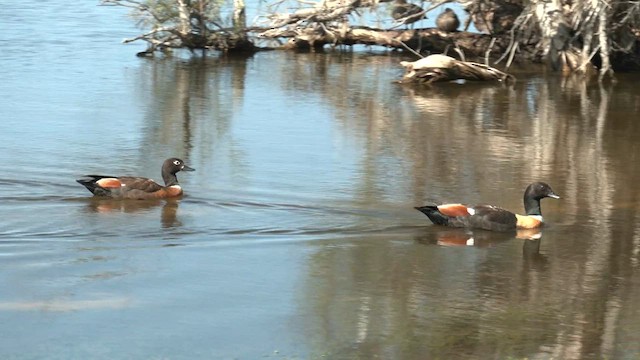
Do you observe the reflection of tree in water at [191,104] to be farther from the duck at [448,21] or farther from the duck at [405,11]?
the duck at [448,21]

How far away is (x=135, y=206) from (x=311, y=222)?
2052mm

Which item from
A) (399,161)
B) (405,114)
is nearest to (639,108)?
(405,114)

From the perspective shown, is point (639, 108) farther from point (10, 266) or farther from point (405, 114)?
point (10, 266)

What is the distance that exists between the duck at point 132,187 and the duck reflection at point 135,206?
61mm

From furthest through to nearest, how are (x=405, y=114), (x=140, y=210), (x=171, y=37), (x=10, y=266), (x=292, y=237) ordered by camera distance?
(x=171, y=37), (x=405, y=114), (x=140, y=210), (x=292, y=237), (x=10, y=266)

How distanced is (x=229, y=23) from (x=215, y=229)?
1552 cm

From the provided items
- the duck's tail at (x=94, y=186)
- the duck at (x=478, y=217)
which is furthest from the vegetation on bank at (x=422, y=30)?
the duck's tail at (x=94, y=186)

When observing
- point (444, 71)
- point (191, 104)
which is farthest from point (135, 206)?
point (444, 71)

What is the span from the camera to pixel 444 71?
939 inches

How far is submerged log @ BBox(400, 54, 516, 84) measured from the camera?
23.7m

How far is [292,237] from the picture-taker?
12.7 metres

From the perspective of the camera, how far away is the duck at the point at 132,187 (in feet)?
46.2

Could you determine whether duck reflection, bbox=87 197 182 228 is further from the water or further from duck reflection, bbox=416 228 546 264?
duck reflection, bbox=416 228 546 264

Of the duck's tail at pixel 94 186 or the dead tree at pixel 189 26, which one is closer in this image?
the duck's tail at pixel 94 186
